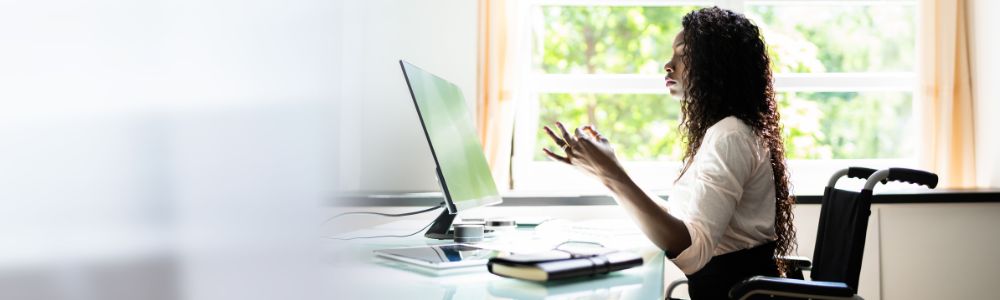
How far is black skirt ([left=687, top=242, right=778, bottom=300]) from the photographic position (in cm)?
161

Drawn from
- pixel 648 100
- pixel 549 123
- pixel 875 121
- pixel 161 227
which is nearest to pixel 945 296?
pixel 875 121

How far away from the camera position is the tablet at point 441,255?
46.3 inches

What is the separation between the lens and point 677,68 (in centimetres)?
186

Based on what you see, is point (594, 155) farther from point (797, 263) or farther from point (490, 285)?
point (797, 263)

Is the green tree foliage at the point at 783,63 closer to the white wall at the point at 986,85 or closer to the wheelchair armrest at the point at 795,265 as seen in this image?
the white wall at the point at 986,85

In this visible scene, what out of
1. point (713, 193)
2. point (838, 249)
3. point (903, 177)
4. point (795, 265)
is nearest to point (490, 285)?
point (713, 193)

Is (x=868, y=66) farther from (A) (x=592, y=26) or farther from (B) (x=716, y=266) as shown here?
(B) (x=716, y=266)

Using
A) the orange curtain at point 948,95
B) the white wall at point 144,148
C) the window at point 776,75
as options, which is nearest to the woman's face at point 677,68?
the window at point 776,75

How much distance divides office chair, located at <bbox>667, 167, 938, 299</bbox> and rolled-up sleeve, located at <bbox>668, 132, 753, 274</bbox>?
3.8 inches

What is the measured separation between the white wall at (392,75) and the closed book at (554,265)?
0.71ft

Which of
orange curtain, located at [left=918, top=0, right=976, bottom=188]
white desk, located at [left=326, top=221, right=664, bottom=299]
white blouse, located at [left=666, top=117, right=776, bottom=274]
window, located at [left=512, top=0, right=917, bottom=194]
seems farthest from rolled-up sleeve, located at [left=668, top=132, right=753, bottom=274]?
orange curtain, located at [left=918, top=0, right=976, bottom=188]

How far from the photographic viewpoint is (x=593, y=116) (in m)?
3.41

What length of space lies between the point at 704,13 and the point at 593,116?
1.67 meters

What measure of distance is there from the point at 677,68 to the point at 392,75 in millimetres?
720
